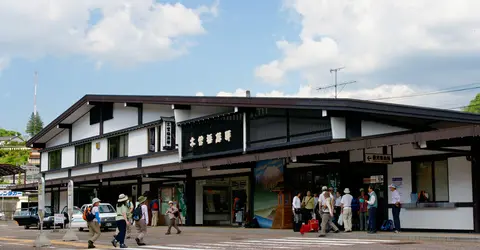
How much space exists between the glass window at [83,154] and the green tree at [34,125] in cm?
13624

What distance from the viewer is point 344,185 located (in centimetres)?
2581

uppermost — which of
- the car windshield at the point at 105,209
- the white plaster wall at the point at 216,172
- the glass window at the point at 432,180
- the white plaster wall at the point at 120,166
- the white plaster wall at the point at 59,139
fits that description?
the white plaster wall at the point at 59,139

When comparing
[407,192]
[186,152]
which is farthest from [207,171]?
[407,192]

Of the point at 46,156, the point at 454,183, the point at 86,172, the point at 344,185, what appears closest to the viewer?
the point at 454,183

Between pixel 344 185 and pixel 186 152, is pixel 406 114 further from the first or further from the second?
pixel 186 152

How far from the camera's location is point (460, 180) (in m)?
21.6

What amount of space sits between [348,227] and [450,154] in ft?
14.6

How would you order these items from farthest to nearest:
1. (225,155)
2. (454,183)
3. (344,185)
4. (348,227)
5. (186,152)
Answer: (186,152)
(225,155)
(344,185)
(348,227)
(454,183)

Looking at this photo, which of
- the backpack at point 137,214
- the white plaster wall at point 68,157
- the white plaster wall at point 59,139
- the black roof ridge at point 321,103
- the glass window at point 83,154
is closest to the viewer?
the backpack at point 137,214

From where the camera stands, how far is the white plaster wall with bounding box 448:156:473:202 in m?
21.3

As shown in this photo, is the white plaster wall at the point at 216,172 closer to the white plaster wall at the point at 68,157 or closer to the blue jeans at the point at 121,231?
the blue jeans at the point at 121,231

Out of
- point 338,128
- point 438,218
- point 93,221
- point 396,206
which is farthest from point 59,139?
point 438,218

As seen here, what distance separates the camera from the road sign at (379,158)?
22.4 m

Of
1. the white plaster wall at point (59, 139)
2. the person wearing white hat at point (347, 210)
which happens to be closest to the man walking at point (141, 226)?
the person wearing white hat at point (347, 210)
